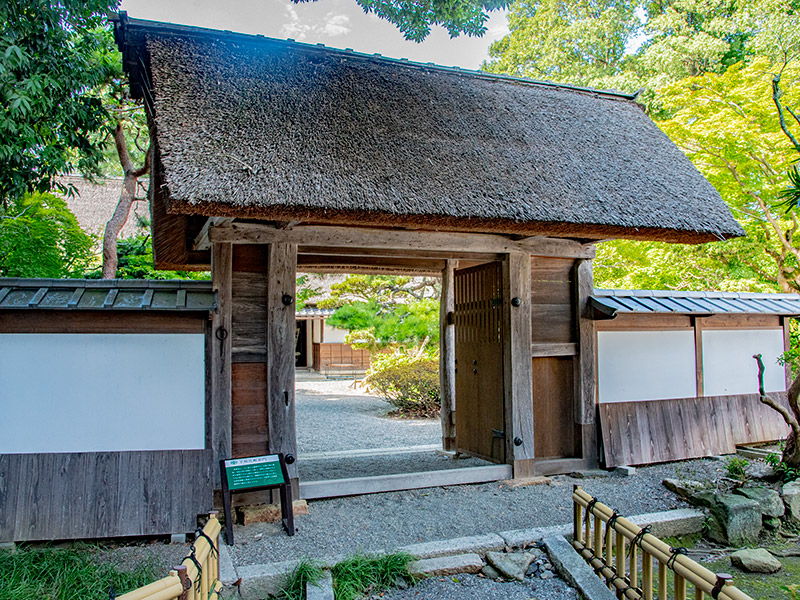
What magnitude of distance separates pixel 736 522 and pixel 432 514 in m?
2.30

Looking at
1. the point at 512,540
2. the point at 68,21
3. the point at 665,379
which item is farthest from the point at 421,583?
the point at 68,21

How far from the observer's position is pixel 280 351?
4.52 metres

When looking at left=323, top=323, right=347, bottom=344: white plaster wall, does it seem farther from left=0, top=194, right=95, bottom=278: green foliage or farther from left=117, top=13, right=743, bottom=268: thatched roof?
left=117, top=13, right=743, bottom=268: thatched roof

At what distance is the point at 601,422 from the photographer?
18.5 feet

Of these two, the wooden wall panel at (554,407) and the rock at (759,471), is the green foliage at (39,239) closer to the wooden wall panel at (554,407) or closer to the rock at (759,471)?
the wooden wall panel at (554,407)

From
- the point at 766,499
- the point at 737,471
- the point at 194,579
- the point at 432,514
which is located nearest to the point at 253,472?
the point at 432,514

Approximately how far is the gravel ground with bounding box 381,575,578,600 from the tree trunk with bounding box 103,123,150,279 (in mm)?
8228

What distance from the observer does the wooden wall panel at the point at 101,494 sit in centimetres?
387

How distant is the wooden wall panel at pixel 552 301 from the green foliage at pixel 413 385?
5.03 m

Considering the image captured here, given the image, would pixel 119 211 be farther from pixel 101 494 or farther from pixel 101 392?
pixel 101 494

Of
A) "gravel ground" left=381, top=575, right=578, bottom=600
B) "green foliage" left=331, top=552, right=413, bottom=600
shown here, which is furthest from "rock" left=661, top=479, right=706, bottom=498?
"green foliage" left=331, top=552, right=413, bottom=600

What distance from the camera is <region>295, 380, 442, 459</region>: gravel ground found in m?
7.81

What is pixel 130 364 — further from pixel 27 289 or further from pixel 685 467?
pixel 685 467

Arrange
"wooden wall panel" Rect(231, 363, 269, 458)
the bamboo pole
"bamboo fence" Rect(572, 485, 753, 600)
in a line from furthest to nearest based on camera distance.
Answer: "wooden wall panel" Rect(231, 363, 269, 458)
the bamboo pole
"bamboo fence" Rect(572, 485, 753, 600)
